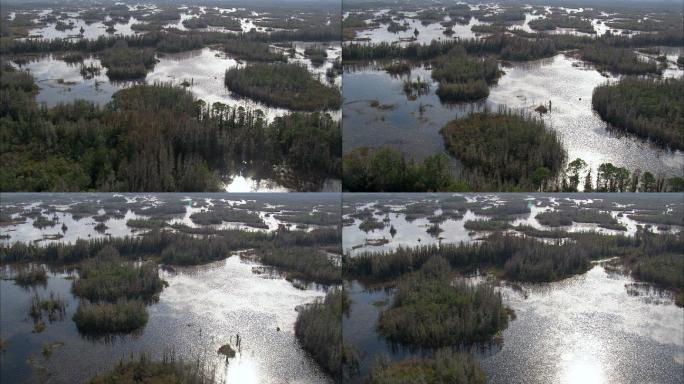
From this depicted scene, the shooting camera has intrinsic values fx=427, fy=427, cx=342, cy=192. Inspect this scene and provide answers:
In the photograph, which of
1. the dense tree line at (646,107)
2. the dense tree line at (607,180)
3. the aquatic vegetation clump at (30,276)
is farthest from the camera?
the aquatic vegetation clump at (30,276)

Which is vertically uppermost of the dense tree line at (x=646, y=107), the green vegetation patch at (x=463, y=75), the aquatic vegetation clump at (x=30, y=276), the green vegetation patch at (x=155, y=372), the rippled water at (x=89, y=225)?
the green vegetation patch at (x=463, y=75)

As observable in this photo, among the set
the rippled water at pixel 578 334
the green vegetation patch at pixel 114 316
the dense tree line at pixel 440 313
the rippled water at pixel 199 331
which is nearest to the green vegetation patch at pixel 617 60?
the rippled water at pixel 578 334

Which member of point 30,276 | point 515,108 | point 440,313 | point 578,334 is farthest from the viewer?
point 30,276

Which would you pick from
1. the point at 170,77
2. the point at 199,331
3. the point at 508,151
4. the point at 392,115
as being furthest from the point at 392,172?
the point at 199,331

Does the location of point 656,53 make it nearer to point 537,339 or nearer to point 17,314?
point 537,339

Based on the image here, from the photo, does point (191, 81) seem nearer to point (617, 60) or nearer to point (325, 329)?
point (325, 329)

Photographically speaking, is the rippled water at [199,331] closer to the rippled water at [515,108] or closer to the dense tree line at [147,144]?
the dense tree line at [147,144]

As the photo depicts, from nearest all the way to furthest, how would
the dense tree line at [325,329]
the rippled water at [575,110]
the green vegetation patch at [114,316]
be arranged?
the rippled water at [575,110]
the dense tree line at [325,329]
the green vegetation patch at [114,316]
